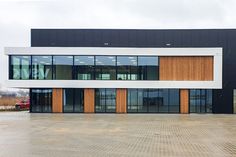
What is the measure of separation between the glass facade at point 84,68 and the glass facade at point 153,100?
4.97ft

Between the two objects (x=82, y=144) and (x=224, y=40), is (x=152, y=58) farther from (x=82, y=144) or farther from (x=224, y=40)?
(x=82, y=144)

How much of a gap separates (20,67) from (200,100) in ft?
60.7

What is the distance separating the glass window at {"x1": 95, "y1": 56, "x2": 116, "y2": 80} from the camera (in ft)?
98.5

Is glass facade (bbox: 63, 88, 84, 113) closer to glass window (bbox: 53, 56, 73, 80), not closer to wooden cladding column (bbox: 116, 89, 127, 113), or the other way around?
glass window (bbox: 53, 56, 73, 80)

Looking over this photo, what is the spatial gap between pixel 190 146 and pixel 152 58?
1831 centimetres

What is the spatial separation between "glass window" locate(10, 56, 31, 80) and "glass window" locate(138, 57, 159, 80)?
11253 millimetres

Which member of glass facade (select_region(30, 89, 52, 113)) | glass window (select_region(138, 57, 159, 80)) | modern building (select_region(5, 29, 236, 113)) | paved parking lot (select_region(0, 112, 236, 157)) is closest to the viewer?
paved parking lot (select_region(0, 112, 236, 157))

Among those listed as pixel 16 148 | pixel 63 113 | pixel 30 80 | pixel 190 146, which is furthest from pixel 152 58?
pixel 16 148

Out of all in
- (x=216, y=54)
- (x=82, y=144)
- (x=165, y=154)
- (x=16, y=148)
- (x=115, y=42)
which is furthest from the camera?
(x=115, y=42)

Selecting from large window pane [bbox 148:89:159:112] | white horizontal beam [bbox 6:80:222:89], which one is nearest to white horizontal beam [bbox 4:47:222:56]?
white horizontal beam [bbox 6:80:222:89]

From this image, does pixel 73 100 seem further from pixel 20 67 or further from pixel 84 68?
pixel 20 67

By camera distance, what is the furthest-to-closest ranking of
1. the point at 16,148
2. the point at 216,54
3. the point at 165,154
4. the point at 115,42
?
the point at 115,42 < the point at 216,54 < the point at 16,148 < the point at 165,154

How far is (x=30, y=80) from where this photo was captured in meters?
30.0

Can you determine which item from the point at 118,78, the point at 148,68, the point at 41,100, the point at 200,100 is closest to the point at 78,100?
the point at 41,100
